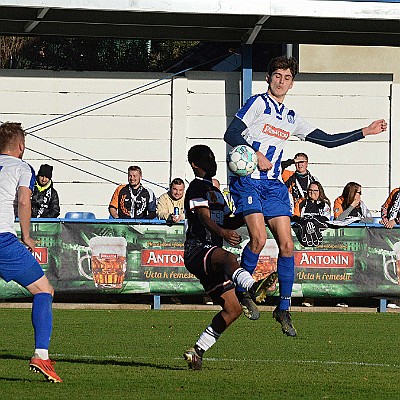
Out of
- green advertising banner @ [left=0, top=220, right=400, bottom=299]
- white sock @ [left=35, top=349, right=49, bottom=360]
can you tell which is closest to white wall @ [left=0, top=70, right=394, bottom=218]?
green advertising banner @ [left=0, top=220, right=400, bottom=299]

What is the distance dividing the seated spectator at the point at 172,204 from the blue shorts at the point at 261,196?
712 centimetres

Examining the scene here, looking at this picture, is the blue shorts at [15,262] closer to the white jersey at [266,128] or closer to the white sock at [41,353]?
the white sock at [41,353]

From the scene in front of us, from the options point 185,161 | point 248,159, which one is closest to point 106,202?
point 185,161

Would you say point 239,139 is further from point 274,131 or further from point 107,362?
point 107,362

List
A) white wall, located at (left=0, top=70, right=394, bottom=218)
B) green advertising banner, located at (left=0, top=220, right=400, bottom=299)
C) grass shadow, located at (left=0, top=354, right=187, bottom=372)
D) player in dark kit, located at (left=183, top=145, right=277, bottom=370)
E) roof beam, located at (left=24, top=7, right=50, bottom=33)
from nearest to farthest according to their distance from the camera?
player in dark kit, located at (left=183, top=145, right=277, bottom=370) < grass shadow, located at (left=0, top=354, right=187, bottom=372) < green advertising banner, located at (left=0, top=220, right=400, bottom=299) < roof beam, located at (left=24, top=7, right=50, bottom=33) < white wall, located at (left=0, top=70, right=394, bottom=218)

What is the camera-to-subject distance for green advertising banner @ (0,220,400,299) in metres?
17.7

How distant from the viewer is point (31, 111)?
22.8 meters

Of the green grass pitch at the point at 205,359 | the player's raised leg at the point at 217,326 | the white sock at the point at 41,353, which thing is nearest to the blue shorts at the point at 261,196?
the player's raised leg at the point at 217,326

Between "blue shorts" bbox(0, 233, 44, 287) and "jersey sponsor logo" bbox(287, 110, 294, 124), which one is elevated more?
"jersey sponsor logo" bbox(287, 110, 294, 124)

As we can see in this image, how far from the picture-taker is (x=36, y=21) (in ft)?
69.4

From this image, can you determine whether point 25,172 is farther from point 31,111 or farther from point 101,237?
point 31,111

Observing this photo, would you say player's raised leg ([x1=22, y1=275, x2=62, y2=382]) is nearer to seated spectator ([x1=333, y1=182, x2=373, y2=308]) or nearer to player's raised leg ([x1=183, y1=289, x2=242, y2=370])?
player's raised leg ([x1=183, y1=289, x2=242, y2=370])

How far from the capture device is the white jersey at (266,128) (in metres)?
10.8

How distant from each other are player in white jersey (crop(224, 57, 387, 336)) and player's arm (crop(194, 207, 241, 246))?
80 cm
